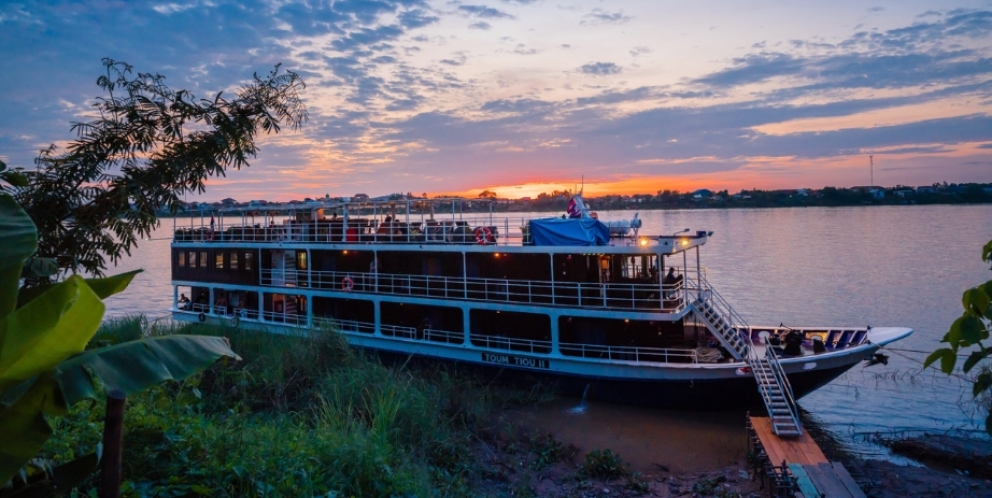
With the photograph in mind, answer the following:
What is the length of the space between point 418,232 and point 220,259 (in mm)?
8278

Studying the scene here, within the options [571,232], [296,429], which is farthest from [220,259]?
[296,429]

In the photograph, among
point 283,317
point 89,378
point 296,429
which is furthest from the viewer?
point 283,317

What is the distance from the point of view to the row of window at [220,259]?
22922mm

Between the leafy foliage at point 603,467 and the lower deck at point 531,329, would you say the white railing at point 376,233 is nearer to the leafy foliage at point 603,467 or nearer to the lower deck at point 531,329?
the lower deck at point 531,329

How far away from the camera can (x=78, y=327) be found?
2959 millimetres

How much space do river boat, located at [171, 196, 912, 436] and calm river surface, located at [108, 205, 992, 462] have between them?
154 centimetres

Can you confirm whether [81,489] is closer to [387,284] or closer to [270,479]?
[270,479]

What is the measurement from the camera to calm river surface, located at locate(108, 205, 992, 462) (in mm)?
17766

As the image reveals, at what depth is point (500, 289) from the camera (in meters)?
18.8

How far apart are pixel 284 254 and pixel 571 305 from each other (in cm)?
1119

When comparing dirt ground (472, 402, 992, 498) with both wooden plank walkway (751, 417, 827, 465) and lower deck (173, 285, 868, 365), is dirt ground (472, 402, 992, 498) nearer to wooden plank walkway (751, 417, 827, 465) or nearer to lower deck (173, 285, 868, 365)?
wooden plank walkway (751, 417, 827, 465)

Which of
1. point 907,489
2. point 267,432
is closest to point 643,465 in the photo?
point 907,489

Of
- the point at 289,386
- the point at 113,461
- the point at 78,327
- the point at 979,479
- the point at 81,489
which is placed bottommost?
the point at 979,479

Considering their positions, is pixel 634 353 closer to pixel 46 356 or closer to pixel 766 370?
pixel 766 370
